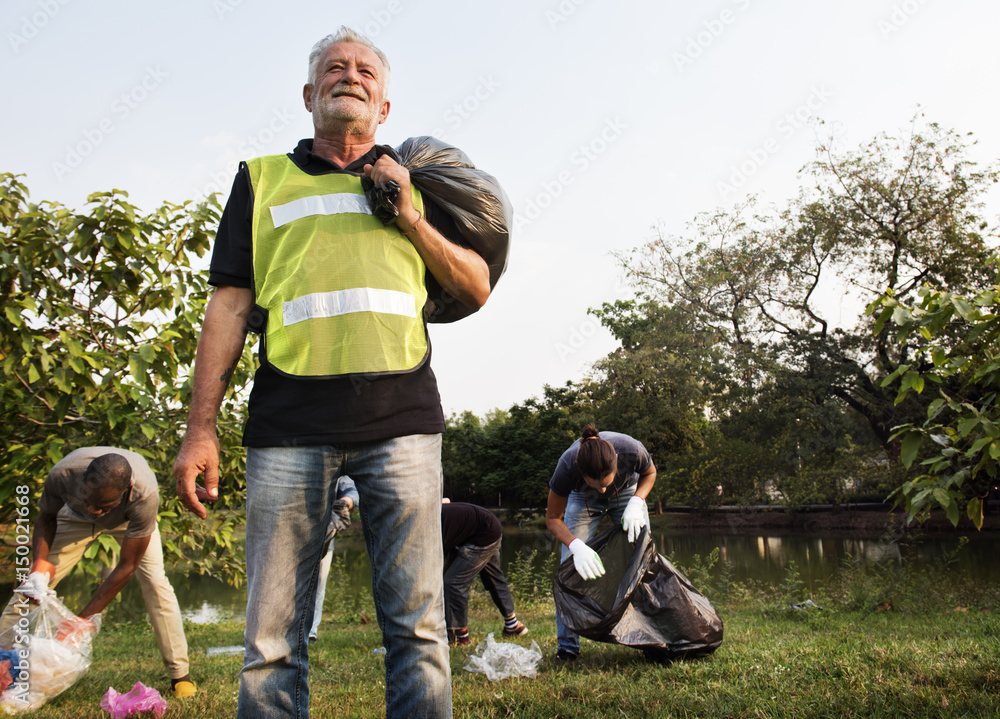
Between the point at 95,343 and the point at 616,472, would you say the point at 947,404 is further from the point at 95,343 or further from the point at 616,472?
the point at 95,343

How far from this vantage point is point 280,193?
1.72m

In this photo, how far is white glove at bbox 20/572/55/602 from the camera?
10.5ft

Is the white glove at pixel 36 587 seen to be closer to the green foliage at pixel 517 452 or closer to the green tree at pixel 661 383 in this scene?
the green tree at pixel 661 383

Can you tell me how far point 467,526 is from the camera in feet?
16.9

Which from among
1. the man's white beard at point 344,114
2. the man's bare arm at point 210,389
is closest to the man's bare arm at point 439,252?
the man's white beard at point 344,114

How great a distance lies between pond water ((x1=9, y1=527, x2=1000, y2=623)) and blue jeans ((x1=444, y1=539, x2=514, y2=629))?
2525 mm

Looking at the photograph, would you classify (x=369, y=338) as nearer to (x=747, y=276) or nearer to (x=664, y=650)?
(x=664, y=650)

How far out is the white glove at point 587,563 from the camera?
387 cm

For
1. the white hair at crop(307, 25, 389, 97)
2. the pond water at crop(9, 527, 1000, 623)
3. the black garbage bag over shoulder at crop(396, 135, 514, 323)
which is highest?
the white hair at crop(307, 25, 389, 97)

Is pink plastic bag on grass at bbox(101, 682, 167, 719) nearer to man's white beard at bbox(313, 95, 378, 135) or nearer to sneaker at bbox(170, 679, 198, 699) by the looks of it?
sneaker at bbox(170, 679, 198, 699)

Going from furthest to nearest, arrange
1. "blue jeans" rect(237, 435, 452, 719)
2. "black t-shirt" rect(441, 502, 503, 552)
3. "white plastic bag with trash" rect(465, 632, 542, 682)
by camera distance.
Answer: "black t-shirt" rect(441, 502, 503, 552), "white plastic bag with trash" rect(465, 632, 542, 682), "blue jeans" rect(237, 435, 452, 719)

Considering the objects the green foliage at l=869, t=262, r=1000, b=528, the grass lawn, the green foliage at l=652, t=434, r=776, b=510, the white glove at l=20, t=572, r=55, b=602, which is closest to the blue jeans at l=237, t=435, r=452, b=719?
the grass lawn

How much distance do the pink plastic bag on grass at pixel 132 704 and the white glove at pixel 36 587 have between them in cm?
60

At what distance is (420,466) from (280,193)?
783 mm
